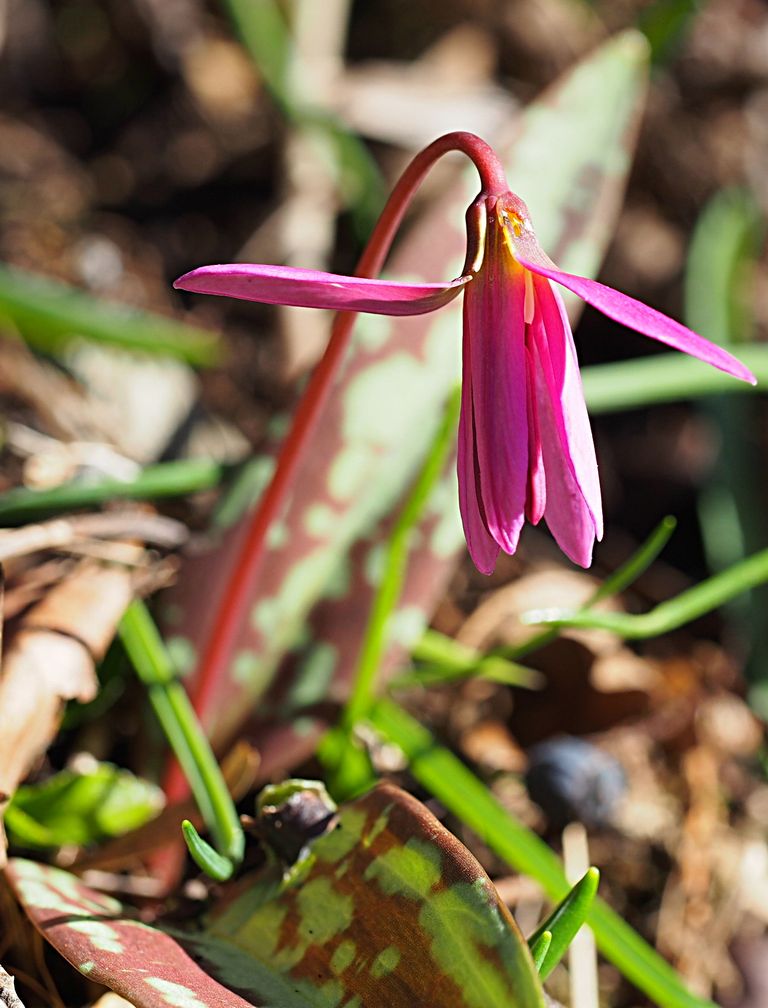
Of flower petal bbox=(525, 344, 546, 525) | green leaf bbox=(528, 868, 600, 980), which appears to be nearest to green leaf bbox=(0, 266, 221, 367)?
flower petal bbox=(525, 344, 546, 525)

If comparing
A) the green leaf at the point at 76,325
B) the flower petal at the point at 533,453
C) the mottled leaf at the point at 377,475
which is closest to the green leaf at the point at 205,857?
the mottled leaf at the point at 377,475

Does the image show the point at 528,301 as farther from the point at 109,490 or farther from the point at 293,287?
the point at 109,490

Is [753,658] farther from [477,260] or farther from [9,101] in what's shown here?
[9,101]

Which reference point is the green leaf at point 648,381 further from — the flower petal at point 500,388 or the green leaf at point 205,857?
the green leaf at point 205,857

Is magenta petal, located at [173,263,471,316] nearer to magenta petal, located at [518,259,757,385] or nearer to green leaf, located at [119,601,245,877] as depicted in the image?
magenta petal, located at [518,259,757,385]

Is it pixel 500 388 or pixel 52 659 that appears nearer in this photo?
pixel 500 388

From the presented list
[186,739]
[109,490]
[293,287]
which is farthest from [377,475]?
[293,287]
